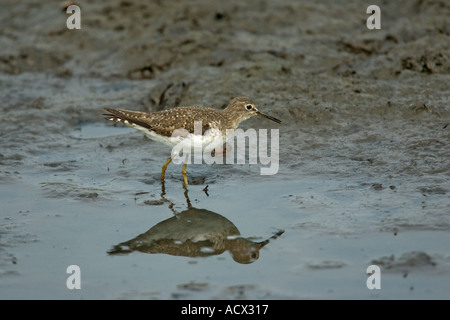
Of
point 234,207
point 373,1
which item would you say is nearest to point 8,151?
point 234,207

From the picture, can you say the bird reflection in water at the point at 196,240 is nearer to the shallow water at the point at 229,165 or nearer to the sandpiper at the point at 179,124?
the shallow water at the point at 229,165

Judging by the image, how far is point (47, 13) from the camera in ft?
49.3

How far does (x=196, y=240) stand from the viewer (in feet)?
23.2

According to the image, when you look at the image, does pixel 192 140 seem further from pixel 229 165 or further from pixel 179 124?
pixel 229 165

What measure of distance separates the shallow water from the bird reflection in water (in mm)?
26

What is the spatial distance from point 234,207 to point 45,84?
6810 mm

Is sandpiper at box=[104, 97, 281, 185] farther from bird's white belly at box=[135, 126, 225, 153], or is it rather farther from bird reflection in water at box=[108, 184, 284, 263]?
bird reflection in water at box=[108, 184, 284, 263]

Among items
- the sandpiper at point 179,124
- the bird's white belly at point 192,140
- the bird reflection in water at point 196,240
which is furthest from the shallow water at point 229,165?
the sandpiper at point 179,124

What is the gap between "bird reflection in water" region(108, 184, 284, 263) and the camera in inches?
265

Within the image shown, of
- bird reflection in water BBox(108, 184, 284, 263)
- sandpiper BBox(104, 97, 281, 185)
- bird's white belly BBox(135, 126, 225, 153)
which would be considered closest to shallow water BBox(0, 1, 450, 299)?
bird reflection in water BBox(108, 184, 284, 263)

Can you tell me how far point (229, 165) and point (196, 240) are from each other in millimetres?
2454

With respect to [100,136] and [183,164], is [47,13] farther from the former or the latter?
[183,164]

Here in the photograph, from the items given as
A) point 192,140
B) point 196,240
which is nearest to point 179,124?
point 192,140

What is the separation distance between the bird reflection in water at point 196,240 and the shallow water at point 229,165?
3 centimetres
